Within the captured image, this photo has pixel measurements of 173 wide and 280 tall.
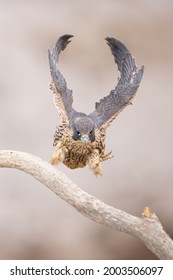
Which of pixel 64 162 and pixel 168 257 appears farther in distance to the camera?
pixel 64 162

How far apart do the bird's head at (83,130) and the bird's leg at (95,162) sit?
0.11 meters

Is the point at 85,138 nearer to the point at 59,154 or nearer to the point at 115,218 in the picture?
the point at 59,154

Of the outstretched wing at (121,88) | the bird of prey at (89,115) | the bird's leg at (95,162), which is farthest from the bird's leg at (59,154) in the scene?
the outstretched wing at (121,88)

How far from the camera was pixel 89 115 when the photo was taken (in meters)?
2.71

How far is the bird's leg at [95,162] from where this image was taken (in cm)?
262

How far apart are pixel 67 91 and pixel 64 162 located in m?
0.39

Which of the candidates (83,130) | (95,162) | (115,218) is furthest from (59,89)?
(115,218)

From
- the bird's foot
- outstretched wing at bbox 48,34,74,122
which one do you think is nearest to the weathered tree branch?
the bird's foot

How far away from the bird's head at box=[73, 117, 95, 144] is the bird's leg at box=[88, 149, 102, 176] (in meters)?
0.11
